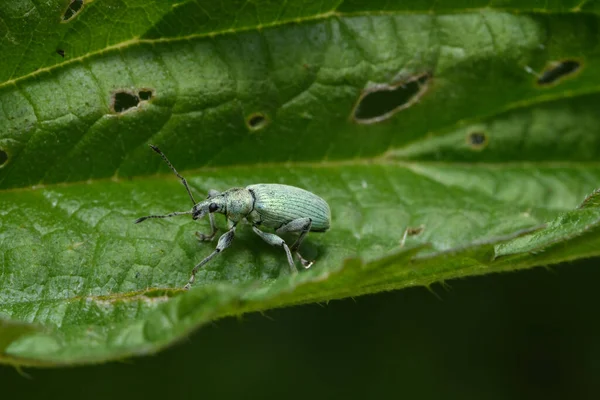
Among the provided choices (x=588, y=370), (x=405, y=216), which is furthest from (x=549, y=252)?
(x=588, y=370)

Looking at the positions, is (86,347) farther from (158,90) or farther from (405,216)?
(405,216)

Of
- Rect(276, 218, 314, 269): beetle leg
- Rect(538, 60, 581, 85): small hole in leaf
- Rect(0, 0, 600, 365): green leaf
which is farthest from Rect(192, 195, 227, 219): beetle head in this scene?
Rect(538, 60, 581, 85): small hole in leaf

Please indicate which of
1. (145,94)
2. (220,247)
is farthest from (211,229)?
(145,94)

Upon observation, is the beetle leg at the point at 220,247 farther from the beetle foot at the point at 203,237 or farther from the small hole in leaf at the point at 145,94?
the small hole in leaf at the point at 145,94

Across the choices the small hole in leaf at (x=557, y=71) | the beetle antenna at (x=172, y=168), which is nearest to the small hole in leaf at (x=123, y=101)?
the beetle antenna at (x=172, y=168)

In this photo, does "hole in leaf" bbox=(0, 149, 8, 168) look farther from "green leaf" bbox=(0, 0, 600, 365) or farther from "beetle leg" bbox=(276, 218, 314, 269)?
"beetle leg" bbox=(276, 218, 314, 269)
